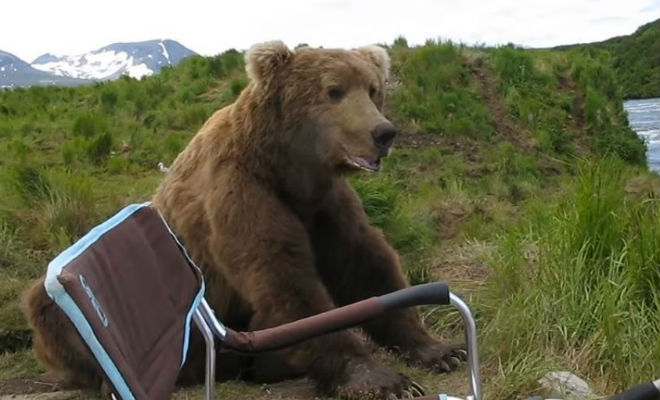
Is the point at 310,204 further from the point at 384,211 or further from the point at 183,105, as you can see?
the point at 183,105

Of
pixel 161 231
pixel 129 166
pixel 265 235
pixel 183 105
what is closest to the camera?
pixel 161 231

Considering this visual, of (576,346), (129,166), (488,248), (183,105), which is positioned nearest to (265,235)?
(576,346)

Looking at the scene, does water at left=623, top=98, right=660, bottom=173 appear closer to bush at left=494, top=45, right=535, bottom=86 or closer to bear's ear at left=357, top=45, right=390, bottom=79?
bush at left=494, top=45, right=535, bottom=86

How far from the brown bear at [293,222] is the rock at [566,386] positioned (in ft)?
1.74

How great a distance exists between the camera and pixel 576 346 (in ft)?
12.5

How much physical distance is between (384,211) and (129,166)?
464 centimetres

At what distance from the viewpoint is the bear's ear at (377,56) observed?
4141 mm

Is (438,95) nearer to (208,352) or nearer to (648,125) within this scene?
(648,125)

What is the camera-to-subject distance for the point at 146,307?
2.39m

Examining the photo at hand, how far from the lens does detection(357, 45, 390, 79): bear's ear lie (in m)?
4.14

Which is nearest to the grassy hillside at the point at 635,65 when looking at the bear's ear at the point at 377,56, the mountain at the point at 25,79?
the mountain at the point at 25,79

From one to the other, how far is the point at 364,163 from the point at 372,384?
86cm

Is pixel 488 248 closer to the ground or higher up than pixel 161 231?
closer to the ground

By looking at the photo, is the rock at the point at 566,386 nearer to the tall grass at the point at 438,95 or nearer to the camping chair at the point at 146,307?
the camping chair at the point at 146,307
